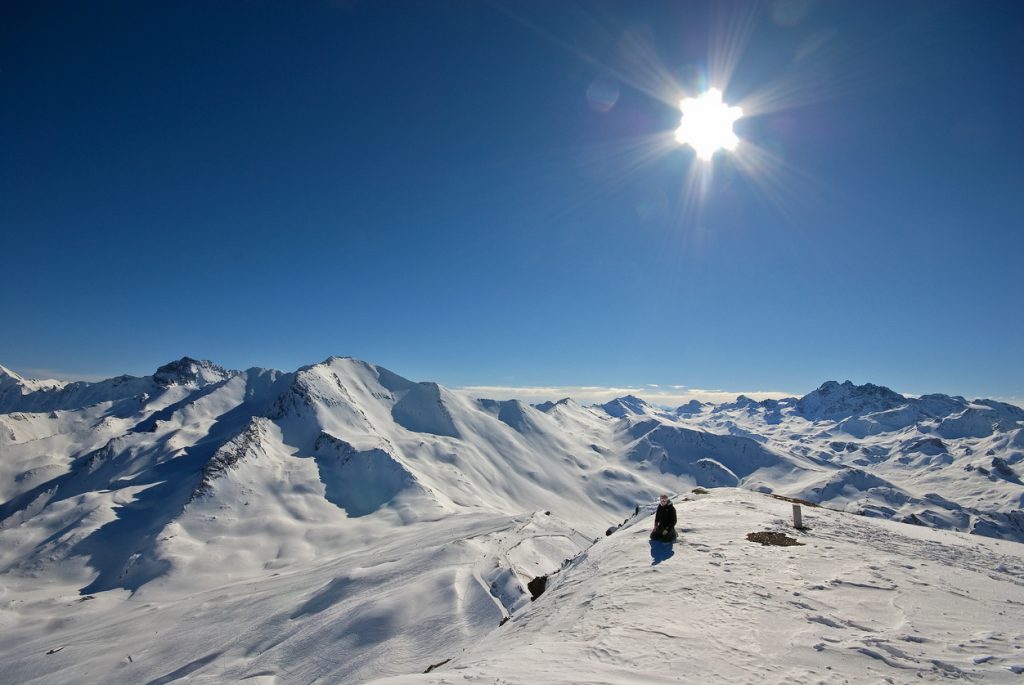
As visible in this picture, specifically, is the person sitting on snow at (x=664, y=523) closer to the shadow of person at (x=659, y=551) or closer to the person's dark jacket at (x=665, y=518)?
the person's dark jacket at (x=665, y=518)

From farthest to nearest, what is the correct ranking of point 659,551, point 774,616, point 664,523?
point 664,523
point 659,551
point 774,616

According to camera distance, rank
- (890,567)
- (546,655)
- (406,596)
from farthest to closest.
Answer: (406,596) → (890,567) → (546,655)

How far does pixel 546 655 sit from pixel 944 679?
27.2 ft

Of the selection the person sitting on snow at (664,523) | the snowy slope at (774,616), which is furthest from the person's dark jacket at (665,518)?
the snowy slope at (774,616)

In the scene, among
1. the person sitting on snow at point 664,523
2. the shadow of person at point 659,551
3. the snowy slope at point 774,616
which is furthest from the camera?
the person sitting on snow at point 664,523

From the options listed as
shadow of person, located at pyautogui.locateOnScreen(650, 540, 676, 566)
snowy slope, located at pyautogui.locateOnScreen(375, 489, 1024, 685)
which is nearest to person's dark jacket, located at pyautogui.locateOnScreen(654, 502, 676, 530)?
shadow of person, located at pyautogui.locateOnScreen(650, 540, 676, 566)

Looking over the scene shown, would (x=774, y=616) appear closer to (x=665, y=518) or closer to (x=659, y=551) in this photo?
(x=659, y=551)

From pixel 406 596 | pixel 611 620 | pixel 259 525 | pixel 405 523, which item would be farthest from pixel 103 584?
pixel 611 620

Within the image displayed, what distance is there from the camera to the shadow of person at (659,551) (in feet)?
58.1

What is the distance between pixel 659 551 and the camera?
739 inches

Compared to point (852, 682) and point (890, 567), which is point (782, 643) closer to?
point (852, 682)

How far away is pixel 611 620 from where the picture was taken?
42.1 feet

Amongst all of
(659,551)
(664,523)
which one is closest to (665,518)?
(664,523)

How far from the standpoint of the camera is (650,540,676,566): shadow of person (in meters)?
17.7
